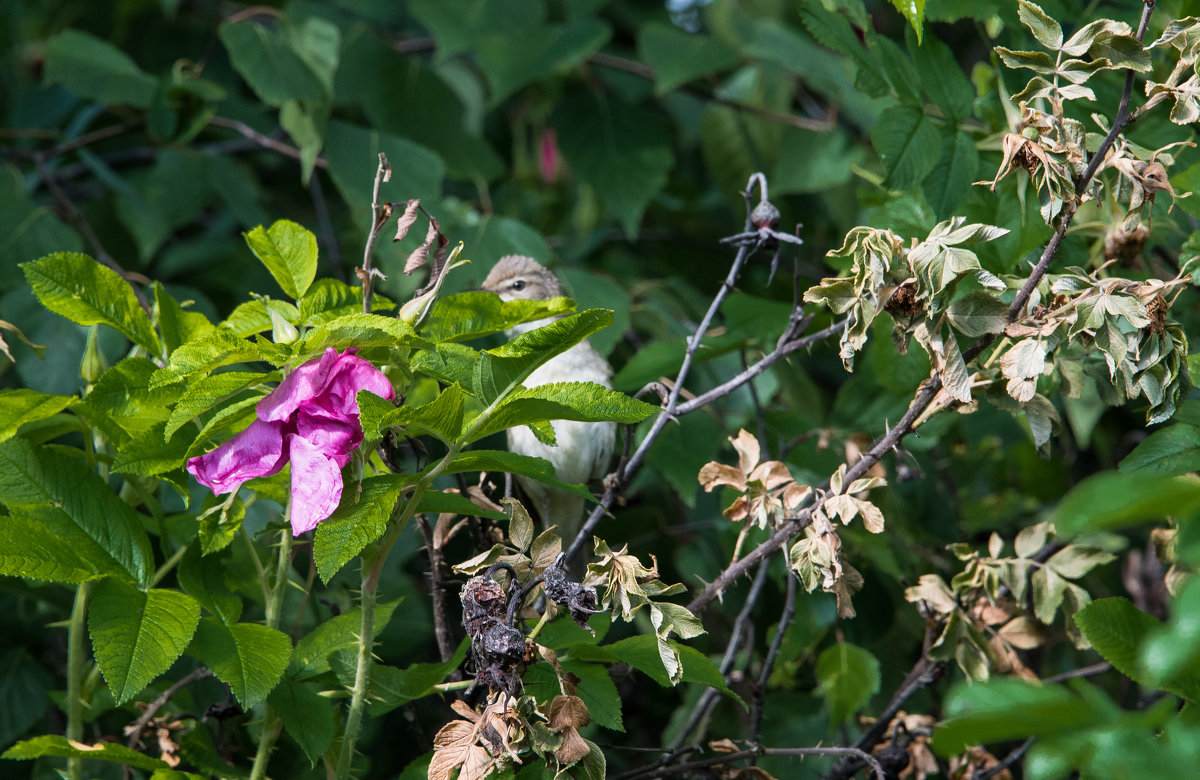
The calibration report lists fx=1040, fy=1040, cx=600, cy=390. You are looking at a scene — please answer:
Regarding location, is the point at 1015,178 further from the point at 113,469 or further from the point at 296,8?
the point at 296,8

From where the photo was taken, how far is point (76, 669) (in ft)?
4.43

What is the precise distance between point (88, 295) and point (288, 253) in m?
0.25

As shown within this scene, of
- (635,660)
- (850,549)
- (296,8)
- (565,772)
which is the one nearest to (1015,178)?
(850,549)

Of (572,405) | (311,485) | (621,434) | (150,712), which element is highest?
(572,405)

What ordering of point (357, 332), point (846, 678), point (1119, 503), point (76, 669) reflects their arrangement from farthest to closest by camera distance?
point (846, 678) → point (76, 669) → point (357, 332) → point (1119, 503)

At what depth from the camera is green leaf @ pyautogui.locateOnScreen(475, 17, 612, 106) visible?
2754 mm

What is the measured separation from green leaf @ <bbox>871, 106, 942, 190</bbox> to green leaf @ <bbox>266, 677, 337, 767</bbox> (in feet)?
3.56

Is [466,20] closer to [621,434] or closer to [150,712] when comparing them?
[621,434]

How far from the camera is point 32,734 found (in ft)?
6.57

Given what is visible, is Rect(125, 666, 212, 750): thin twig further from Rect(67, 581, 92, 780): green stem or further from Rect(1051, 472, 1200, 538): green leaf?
Rect(1051, 472, 1200, 538): green leaf

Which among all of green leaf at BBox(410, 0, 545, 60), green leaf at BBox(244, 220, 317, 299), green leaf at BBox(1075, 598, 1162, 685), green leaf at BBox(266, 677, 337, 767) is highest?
green leaf at BBox(244, 220, 317, 299)

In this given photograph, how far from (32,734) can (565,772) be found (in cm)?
141

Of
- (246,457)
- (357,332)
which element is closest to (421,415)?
(357,332)

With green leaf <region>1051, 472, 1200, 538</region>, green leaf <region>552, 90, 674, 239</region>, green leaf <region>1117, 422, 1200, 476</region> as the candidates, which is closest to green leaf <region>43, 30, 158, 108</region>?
green leaf <region>552, 90, 674, 239</region>
